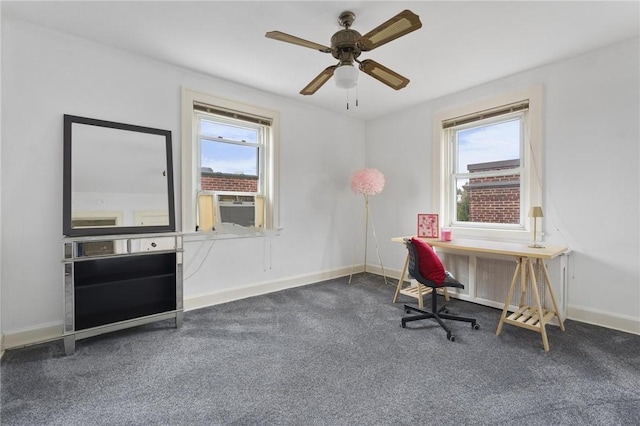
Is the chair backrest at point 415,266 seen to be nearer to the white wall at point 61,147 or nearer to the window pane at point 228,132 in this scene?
the white wall at point 61,147

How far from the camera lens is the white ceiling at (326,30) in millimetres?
2205

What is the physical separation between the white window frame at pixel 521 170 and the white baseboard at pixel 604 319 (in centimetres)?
82

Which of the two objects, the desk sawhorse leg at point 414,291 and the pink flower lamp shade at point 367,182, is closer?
the desk sawhorse leg at point 414,291

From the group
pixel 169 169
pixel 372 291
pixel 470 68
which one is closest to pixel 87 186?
pixel 169 169

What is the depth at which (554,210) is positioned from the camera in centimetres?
307

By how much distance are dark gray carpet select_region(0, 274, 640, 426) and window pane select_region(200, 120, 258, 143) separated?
214cm

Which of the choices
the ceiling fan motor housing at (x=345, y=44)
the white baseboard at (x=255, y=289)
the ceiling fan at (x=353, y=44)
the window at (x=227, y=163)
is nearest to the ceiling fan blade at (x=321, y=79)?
the ceiling fan at (x=353, y=44)

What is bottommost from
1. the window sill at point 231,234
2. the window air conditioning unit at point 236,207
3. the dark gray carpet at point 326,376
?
the dark gray carpet at point 326,376

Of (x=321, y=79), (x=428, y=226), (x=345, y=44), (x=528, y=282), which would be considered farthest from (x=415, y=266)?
(x=345, y=44)

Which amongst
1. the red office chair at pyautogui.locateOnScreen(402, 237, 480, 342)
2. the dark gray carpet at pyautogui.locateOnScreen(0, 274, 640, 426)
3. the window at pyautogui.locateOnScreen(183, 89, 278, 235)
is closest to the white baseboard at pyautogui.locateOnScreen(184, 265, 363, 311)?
the dark gray carpet at pyautogui.locateOnScreen(0, 274, 640, 426)

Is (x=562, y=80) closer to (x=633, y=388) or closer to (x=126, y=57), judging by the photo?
(x=633, y=388)

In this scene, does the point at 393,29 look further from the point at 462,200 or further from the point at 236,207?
the point at 462,200

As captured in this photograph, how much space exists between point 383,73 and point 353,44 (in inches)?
14.9

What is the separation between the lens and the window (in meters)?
3.26
